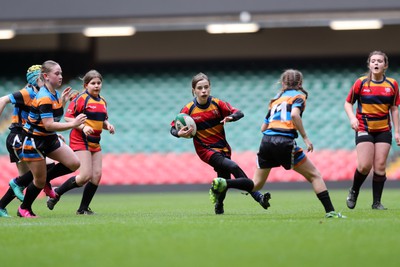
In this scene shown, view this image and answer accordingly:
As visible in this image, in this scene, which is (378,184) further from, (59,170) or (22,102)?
(22,102)

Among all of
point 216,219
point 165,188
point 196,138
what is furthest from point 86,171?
point 165,188

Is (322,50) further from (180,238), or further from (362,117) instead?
(180,238)

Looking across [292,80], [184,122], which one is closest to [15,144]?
[184,122]

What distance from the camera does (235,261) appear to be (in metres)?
5.41

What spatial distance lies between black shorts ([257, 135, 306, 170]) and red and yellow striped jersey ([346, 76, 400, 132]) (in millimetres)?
2097

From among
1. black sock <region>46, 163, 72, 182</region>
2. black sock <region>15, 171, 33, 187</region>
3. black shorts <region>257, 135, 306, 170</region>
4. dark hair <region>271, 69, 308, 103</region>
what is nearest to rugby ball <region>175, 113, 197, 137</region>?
black shorts <region>257, 135, 306, 170</region>

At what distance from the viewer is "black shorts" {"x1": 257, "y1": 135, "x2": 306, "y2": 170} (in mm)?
8555

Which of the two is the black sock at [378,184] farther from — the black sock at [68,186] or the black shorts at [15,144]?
the black shorts at [15,144]

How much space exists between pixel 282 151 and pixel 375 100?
236 centimetres

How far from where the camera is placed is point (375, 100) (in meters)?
10.4

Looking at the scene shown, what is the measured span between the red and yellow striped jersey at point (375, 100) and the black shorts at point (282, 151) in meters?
2.10

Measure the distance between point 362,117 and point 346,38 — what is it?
1451 cm

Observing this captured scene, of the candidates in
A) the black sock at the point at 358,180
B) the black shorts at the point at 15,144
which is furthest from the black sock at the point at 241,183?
the black shorts at the point at 15,144

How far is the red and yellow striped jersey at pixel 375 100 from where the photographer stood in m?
10.4
